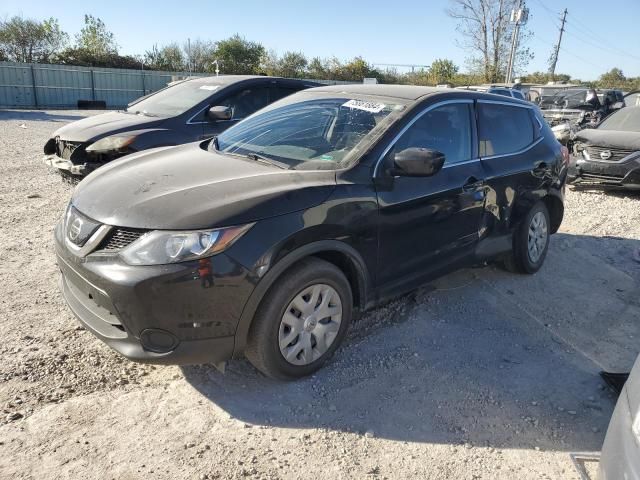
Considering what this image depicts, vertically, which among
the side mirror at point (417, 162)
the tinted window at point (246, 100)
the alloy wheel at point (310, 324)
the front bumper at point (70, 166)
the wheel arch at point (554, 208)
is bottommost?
the alloy wheel at point (310, 324)

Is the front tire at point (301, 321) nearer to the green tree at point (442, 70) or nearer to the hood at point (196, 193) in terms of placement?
the hood at point (196, 193)

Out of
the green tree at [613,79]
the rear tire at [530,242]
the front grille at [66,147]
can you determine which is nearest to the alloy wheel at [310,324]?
the rear tire at [530,242]

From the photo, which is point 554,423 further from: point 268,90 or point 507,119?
point 268,90

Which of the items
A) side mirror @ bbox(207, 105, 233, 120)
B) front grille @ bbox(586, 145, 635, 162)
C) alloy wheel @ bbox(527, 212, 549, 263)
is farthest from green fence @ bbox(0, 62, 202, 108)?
alloy wheel @ bbox(527, 212, 549, 263)

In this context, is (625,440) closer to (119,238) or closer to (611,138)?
(119,238)

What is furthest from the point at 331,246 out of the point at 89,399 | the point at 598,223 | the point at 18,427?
the point at 598,223

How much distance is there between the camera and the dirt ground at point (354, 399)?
2.53 meters

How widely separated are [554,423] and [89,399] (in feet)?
8.66

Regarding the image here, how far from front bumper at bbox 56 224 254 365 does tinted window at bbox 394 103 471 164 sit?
154cm

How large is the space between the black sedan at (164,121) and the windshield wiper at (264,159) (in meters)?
2.75

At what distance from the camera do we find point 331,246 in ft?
9.86

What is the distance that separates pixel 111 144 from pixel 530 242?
4538mm

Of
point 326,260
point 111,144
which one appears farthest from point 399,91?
point 111,144

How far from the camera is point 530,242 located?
484 cm
